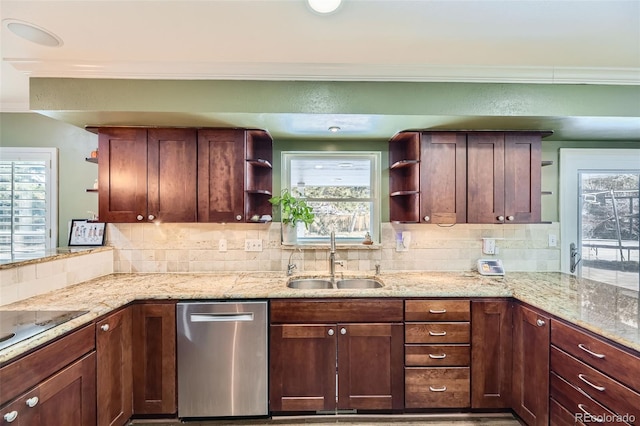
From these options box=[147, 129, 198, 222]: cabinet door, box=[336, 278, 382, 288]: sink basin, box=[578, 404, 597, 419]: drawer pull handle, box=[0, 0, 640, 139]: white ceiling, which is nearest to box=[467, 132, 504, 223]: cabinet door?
box=[0, 0, 640, 139]: white ceiling

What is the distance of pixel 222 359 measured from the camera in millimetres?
2045

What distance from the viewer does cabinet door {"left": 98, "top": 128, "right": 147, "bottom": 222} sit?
235cm

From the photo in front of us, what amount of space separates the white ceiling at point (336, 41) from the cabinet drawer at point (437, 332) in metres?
1.76

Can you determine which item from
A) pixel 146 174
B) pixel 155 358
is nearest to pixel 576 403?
pixel 155 358

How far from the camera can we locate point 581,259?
9.11ft

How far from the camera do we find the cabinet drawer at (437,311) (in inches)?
83.0

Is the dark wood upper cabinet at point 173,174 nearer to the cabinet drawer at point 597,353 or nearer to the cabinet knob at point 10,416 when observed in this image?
the cabinet knob at point 10,416

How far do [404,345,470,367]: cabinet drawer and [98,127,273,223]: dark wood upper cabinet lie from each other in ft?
5.41

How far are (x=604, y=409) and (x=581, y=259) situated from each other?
1.81 m

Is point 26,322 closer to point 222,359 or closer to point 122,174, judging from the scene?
point 222,359

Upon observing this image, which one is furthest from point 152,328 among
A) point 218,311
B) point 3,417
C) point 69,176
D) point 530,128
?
point 530,128

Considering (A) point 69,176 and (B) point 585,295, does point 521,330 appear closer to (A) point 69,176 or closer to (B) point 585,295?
(B) point 585,295

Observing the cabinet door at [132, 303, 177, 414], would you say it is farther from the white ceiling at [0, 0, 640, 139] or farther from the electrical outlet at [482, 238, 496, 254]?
the electrical outlet at [482, 238, 496, 254]

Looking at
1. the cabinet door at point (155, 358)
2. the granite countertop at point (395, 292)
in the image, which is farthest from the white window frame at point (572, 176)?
the cabinet door at point (155, 358)
